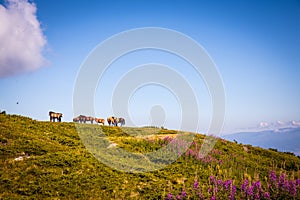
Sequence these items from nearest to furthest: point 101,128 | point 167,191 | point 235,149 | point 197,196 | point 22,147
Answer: point 197,196 → point 167,191 → point 22,147 → point 235,149 → point 101,128

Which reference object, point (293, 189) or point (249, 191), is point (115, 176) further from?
point (293, 189)

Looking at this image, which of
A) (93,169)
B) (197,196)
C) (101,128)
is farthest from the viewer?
(101,128)

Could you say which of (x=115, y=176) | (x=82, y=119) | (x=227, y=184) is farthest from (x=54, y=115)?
(x=227, y=184)

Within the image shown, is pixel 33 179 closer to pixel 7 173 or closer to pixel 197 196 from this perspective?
pixel 7 173

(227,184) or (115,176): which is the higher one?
(227,184)

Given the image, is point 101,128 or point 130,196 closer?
point 130,196

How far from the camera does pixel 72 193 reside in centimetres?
1200

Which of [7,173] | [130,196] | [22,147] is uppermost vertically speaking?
[22,147]

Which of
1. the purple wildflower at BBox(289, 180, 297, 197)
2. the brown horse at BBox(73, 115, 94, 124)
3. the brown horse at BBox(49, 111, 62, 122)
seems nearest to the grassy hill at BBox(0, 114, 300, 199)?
the purple wildflower at BBox(289, 180, 297, 197)

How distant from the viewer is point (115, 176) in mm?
14094

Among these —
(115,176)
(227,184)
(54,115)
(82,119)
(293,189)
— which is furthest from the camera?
(82,119)

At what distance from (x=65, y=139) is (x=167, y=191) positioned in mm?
11595

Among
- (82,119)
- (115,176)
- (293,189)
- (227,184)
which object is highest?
(82,119)

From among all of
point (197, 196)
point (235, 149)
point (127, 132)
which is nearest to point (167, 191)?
point (197, 196)
